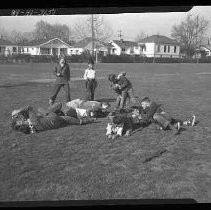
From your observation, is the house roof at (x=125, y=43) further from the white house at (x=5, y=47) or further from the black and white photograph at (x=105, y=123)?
the white house at (x=5, y=47)

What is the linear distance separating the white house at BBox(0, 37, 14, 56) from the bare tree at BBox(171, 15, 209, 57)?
2.38 meters

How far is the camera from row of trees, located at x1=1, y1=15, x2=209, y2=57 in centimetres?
459

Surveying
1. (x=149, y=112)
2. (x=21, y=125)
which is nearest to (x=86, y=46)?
(x=149, y=112)

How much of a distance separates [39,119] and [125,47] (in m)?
1.85

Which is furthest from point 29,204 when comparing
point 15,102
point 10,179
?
point 15,102

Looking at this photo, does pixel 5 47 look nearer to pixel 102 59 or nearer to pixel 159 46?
pixel 102 59

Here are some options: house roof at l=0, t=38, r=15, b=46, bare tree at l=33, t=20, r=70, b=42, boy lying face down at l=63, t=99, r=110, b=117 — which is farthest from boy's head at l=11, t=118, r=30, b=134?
bare tree at l=33, t=20, r=70, b=42

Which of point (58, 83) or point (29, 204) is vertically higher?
point (58, 83)

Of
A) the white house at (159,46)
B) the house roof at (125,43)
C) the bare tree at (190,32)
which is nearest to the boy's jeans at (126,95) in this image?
the white house at (159,46)

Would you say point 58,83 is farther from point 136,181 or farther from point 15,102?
point 136,181

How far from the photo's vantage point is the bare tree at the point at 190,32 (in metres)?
4.62

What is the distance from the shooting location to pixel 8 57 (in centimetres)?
609

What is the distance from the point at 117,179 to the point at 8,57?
125 inches

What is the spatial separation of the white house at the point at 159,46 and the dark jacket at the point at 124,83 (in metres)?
0.92
